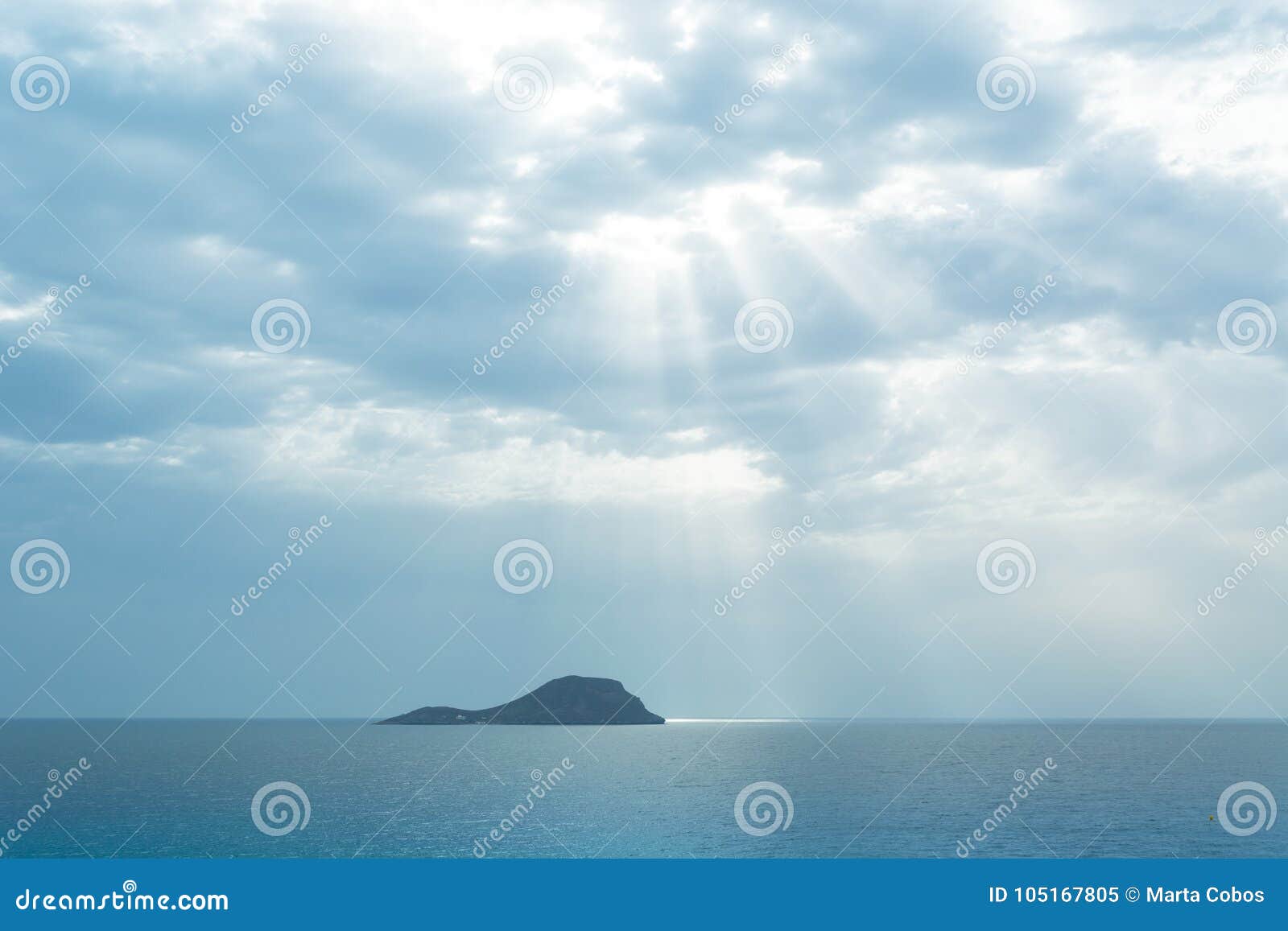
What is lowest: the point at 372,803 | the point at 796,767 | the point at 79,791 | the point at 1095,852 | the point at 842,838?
the point at 79,791

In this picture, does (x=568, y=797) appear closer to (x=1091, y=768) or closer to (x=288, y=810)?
(x=288, y=810)

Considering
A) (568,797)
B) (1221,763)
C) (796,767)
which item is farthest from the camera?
(1221,763)

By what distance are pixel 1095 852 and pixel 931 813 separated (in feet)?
61.5

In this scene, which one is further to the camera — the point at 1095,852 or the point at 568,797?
the point at 568,797

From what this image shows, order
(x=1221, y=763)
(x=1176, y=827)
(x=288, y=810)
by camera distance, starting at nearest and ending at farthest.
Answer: (x=1176, y=827) → (x=288, y=810) → (x=1221, y=763)

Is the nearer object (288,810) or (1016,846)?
(1016,846)

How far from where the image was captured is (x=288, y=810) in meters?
97.1

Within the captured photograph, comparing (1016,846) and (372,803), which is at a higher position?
(1016,846)

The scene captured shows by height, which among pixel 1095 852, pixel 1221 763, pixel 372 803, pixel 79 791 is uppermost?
pixel 1221 763

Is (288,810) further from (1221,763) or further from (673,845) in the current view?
(1221,763)

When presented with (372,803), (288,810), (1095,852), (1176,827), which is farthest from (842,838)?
(288,810)

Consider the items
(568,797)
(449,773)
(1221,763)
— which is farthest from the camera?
(1221,763)

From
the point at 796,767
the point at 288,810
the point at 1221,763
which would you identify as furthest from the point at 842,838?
the point at 1221,763

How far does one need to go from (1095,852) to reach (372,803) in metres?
68.8
